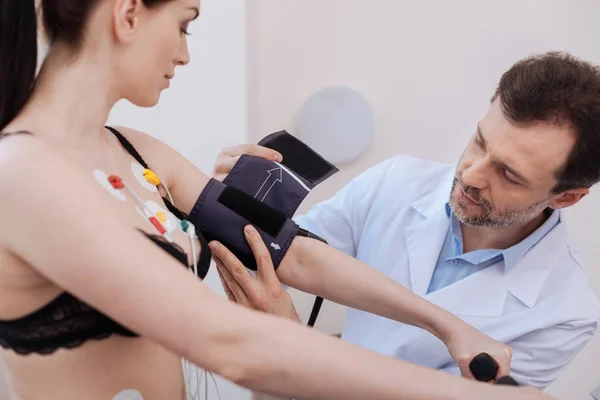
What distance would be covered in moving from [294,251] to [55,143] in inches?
18.1

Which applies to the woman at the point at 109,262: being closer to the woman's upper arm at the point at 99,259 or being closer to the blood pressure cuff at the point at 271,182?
the woman's upper arm at the point at 99,259

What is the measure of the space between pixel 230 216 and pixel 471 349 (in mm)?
432

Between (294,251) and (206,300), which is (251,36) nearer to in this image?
(294,251)

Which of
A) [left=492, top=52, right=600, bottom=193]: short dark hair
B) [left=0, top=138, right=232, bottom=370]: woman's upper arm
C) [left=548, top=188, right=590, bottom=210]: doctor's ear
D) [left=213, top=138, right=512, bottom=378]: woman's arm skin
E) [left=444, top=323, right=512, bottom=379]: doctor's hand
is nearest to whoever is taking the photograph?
[left=0, top=138, right=232, bottom=370]: woman's upper arm

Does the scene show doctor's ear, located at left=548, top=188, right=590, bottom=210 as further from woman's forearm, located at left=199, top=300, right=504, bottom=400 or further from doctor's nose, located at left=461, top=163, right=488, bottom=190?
woman's forearm, located at left=199, top=300, right=504, bottom=400

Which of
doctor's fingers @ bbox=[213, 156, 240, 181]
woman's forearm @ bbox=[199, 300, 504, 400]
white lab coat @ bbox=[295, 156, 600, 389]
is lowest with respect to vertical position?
white lab coat @ bbox=[295, 156, 600, 389]

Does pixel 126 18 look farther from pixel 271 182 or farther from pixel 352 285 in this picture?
pixel 352 285

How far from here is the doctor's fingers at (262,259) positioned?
916 millimetres

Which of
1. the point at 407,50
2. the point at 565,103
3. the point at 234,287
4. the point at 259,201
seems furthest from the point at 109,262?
the point at 407,50

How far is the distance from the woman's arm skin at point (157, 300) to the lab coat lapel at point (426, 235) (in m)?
0.65

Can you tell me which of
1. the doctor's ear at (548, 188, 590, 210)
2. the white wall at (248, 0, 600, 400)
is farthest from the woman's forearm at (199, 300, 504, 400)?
the white wall at (248, 0, 600, 400)

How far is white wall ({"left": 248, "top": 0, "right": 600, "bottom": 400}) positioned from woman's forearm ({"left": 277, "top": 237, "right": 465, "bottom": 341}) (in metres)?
0.74

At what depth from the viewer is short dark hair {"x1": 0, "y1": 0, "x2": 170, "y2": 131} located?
24.4 inches

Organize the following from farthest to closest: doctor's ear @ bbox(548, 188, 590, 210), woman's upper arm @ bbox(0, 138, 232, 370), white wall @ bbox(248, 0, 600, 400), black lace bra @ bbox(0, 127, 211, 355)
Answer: white wall @ bbox(248, 0, 600, 400) < doctor's ear @ bbox(548, 188, 590, 210) < black lace bra @ bbox(0, 127, 211, 355) < woman's upper arm @ bbox(0, 138, 232, 370)
